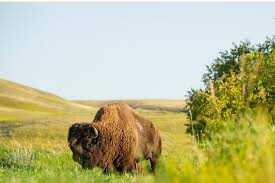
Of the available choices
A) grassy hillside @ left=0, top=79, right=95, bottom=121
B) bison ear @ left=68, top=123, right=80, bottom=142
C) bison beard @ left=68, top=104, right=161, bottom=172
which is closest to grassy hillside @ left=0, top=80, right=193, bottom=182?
grassy hillside @ left=0, top=79, right=95, bottom=121

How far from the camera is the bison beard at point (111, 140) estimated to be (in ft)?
58.6

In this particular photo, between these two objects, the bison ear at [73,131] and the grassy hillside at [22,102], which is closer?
the bison ear at [73,131]

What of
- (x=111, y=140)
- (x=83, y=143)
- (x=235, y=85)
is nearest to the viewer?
(x=83, y=143)

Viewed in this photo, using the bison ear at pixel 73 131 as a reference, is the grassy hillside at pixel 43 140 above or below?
below

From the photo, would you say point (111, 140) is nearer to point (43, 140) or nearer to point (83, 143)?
point (83, 143)

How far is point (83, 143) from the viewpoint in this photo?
17.8m

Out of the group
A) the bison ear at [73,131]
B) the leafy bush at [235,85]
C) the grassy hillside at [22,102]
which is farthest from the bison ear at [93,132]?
the grassy hillside at [22,102]

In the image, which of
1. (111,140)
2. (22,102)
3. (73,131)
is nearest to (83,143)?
(73,131)

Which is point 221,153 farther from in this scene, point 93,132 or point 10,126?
point 10,126

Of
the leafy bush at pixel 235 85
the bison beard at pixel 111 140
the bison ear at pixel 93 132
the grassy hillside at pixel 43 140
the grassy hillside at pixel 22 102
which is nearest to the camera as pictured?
the grassy hillside at pixel 43 140

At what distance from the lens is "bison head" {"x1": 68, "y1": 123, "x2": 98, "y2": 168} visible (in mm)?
17656

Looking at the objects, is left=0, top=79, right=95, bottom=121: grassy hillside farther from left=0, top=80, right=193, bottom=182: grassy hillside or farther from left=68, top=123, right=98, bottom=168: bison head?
left=68, top=123, right=98, bottom=168: bison head

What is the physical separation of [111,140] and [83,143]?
4.43 ft

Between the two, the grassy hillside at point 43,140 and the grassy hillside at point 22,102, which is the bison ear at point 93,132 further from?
the grassy hillside at point 22,102
